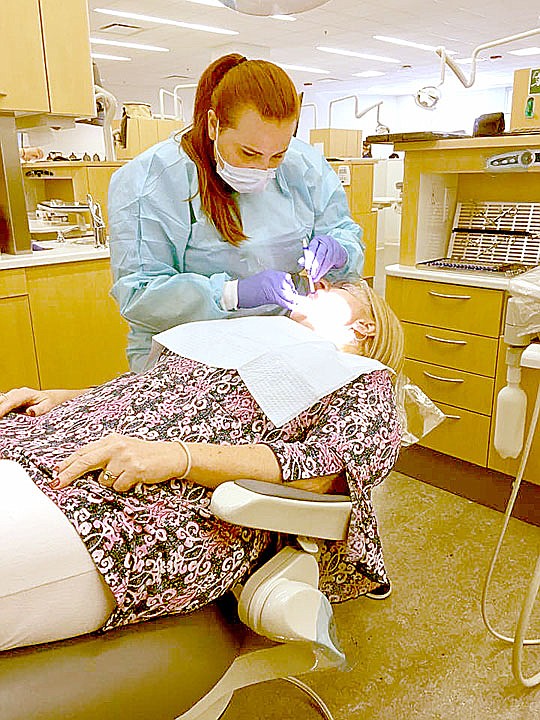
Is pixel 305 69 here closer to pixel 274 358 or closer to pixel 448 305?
pixel 448 305

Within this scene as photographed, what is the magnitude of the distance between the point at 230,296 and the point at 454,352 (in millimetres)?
1053

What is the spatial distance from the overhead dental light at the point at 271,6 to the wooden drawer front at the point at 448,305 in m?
1.00

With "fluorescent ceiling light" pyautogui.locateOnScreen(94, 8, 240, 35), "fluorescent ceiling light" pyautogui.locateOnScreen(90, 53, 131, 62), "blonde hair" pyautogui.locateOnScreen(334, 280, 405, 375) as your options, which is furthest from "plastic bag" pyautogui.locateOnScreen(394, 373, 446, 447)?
"fluorescent ceiling light" pyautogui.locateOnScreen(90, 53, 131, 62)

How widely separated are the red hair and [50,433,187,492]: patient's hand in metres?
0.65

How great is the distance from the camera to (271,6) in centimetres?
154

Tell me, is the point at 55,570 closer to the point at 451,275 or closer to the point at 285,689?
the point at 285,689

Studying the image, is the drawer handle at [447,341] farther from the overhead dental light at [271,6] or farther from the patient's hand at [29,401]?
the patient's hand at [29,401]

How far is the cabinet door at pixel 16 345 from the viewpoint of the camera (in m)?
2.22

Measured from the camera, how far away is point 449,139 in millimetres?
2133

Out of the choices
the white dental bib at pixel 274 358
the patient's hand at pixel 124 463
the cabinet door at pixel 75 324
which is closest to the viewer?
the patient's hand at pixel 124 463

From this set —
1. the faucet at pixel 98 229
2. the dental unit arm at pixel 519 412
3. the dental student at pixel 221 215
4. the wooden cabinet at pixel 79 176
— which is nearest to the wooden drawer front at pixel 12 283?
the faucet at pixel 98 229

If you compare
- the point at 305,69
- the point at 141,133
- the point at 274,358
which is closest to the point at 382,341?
the point at 274,358

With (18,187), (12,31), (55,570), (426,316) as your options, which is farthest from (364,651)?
(12,31)

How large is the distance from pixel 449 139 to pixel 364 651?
1.62 m
